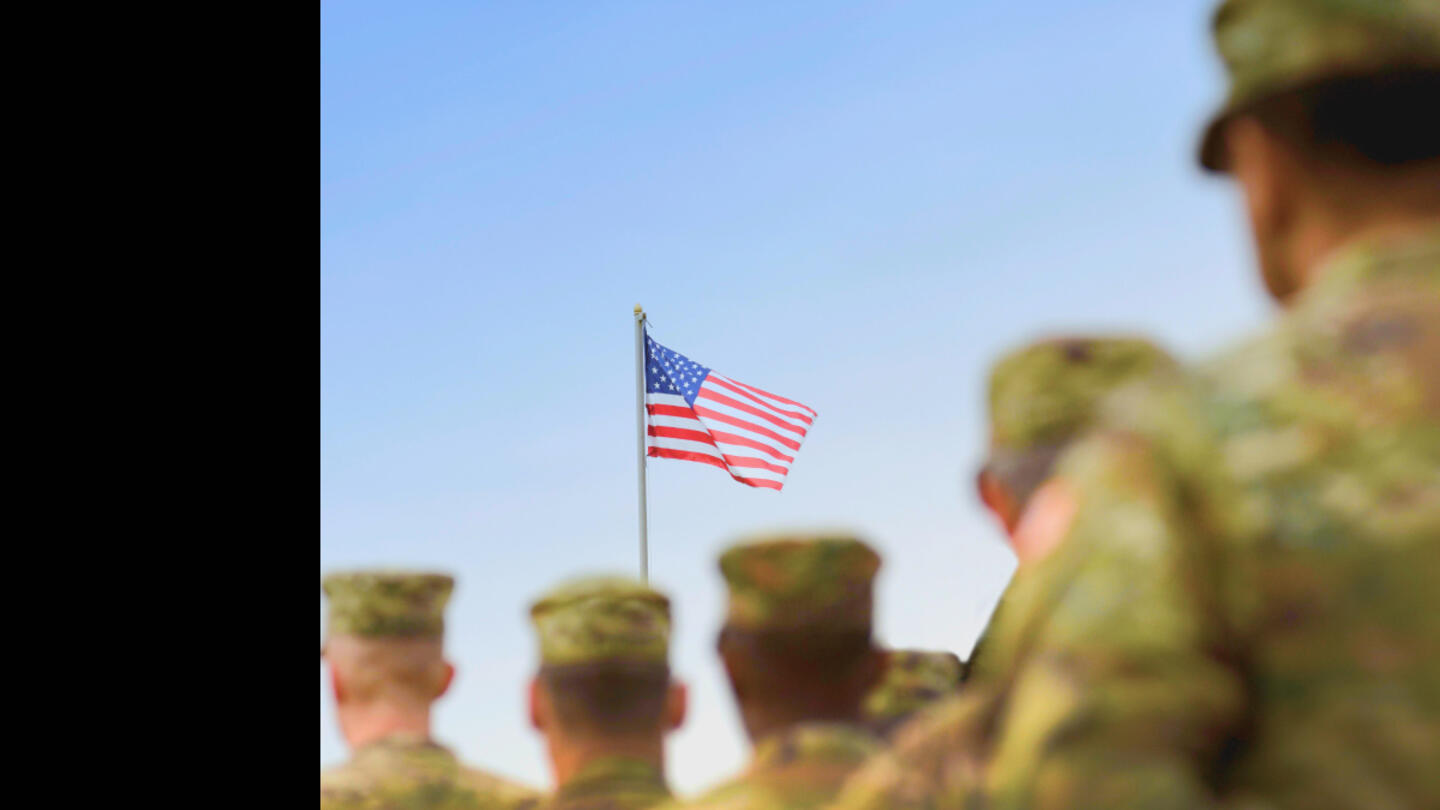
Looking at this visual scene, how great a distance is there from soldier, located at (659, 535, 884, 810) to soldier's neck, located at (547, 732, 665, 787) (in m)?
0.46

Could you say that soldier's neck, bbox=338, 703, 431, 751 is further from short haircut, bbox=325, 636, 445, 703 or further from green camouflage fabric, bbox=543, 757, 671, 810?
green camouflage fabric, bbox=543, 757, 671, 810

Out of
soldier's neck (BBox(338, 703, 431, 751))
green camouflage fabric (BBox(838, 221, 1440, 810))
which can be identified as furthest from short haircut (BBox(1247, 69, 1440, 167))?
soldier's neck (BBox(338, 703, 431, 751))

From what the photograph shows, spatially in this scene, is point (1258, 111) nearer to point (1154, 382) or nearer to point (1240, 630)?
point (1154, 382)

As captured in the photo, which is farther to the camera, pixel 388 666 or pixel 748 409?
pixel 748 409

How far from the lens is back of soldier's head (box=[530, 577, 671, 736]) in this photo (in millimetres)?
4344

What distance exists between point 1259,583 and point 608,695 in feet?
10.2

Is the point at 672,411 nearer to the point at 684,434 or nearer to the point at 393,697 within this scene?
the point at 684,434

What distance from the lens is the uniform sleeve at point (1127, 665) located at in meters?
1.39

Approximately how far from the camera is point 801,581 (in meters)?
3.97

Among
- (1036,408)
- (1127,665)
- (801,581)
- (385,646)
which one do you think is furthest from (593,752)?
(1127,665)

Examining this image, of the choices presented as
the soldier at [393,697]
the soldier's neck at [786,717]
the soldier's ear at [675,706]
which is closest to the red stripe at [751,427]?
the soldier at [393,697]

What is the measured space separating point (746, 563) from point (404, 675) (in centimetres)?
164

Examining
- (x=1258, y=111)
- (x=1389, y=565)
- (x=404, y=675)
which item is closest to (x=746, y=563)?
(x=404, y=675)
